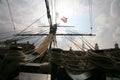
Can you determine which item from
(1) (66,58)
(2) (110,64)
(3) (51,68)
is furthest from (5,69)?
(2) (110,64)

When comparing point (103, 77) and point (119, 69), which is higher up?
point (119, 69)

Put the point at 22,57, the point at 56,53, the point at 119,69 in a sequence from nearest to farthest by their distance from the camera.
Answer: the point at 119,69 → the point at 56,53 → the point at 22,57

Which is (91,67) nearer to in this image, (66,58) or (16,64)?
(66,58)

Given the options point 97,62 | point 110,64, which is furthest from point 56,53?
point 110,64

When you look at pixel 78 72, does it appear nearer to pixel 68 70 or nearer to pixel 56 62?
pixel 68 70

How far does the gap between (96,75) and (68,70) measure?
0.77 metres

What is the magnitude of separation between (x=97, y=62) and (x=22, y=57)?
247 cm

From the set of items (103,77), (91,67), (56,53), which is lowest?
(103,77)

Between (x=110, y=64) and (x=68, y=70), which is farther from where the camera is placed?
(x=68, y=70)

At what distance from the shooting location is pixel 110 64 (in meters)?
4.04

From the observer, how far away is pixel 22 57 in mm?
5434

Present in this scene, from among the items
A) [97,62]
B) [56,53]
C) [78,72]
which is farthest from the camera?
[56,53]

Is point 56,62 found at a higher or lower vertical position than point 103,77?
higher

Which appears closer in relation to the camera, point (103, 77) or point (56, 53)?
point (103, 77)
